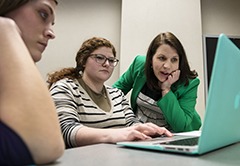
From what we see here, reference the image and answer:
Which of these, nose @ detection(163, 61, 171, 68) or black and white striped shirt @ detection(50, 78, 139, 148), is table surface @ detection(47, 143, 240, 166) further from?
nose @ detection(163, 61, 171, 68)

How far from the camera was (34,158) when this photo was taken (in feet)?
1.63

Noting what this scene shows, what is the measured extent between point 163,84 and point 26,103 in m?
1.32

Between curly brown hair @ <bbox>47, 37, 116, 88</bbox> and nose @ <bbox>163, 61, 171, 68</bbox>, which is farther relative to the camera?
nose @ <bbox>163, 61, 171, 68</bbox>

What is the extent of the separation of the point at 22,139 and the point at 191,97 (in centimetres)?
141

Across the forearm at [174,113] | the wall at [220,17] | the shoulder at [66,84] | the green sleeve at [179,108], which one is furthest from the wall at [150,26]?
the shoulder at [66,84]

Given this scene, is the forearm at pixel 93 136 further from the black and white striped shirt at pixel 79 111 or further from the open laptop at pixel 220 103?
the open laptop at pixel 220 103

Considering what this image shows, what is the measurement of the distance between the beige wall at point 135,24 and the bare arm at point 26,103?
2.22m

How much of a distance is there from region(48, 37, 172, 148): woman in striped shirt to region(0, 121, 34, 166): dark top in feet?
1.58

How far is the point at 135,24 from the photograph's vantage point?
2805mm

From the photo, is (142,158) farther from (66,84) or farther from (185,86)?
(185,86)

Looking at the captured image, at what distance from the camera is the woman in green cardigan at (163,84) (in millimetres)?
1688

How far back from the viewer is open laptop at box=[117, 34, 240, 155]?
0.53m

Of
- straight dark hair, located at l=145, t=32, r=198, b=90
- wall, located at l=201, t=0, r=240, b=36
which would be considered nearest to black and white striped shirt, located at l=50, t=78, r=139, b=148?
straight dark hair, located at l=145, t=32, r=198, b=90

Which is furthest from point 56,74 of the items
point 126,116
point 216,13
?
point 216,13
